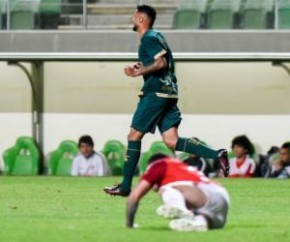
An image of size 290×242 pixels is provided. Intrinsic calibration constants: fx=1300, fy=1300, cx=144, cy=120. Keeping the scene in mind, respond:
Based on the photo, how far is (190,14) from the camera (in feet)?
82.3

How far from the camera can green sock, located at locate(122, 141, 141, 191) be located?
14.9m

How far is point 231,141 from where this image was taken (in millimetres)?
25969

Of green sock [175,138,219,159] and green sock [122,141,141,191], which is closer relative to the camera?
green sock [122,141,141,191]

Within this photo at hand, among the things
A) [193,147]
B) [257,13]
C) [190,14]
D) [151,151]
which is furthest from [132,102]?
[193,147]

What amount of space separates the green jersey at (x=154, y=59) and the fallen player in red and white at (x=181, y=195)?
3801 mm

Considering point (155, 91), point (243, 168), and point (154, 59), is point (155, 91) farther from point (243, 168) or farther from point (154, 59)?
point (243, 168)

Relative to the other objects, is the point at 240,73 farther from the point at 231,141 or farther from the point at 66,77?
the point at 66,77

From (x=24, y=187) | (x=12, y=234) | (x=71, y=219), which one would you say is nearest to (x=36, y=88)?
(x=24, y=187)

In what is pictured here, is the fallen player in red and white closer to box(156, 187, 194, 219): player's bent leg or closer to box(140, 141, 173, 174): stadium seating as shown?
box(156, 187, 194, 219): player's bent leg

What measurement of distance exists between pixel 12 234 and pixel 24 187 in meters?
7.77

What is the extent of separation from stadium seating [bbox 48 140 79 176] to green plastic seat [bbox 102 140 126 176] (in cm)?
64

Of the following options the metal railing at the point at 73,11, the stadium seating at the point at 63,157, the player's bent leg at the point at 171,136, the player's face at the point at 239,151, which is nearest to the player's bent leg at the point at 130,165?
the player's bent leg at the point at 171,136

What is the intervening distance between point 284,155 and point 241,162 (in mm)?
895

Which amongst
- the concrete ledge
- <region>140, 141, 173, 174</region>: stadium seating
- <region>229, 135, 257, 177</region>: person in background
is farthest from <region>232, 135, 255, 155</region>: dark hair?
<region>140, 141, 173, 174</region>: stadium seating
